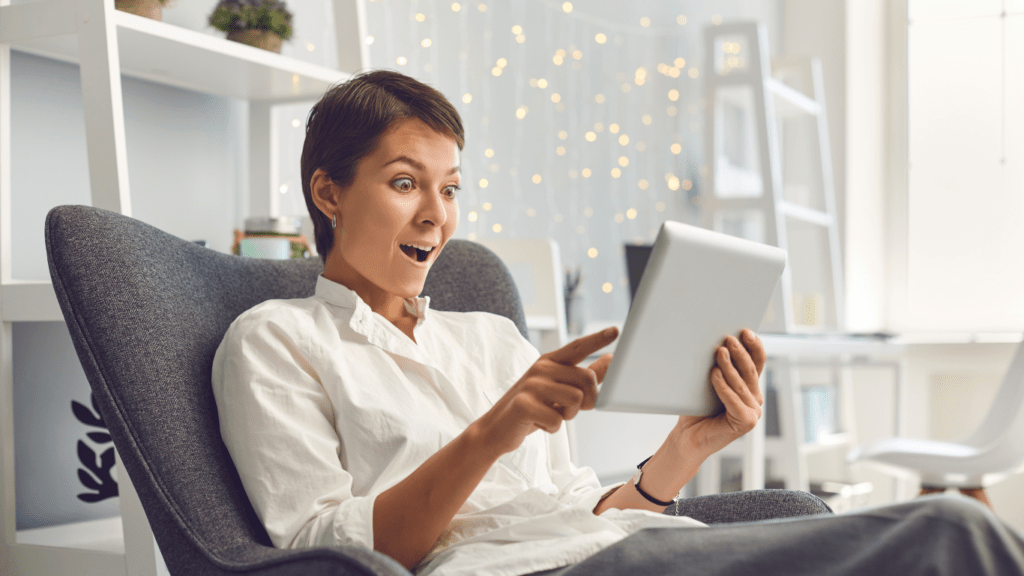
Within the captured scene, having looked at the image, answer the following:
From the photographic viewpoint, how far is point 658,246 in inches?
29.8

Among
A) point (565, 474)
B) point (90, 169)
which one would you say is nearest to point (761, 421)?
point (565, 474)

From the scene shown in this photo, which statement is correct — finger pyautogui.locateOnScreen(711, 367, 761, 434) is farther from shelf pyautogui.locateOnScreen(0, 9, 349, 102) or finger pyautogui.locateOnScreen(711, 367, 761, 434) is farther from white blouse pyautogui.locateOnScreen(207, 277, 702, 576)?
shelf pyautogui.locateOnScreen(0, 9, 349, 102)

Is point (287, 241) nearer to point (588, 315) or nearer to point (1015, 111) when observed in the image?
point (588, 315)

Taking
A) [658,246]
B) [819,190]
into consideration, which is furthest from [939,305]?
[658,246]

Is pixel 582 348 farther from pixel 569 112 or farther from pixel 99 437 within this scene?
pixel 569 112

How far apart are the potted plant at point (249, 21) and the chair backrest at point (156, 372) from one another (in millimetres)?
710

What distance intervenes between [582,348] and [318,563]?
11.4 inches

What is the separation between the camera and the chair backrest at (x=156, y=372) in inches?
32.1

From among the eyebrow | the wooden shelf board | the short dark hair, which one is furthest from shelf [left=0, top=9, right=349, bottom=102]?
the wooden shelf board

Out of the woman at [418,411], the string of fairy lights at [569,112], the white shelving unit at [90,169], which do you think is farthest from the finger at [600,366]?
the string of fairy lights at [569,112]

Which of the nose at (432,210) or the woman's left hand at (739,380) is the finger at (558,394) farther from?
the nose at (432,210)

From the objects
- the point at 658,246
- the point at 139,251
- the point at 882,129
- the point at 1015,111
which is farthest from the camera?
the point at 882,129

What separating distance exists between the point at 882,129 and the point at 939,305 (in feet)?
2.56

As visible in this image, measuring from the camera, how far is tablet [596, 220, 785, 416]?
0.77 m
